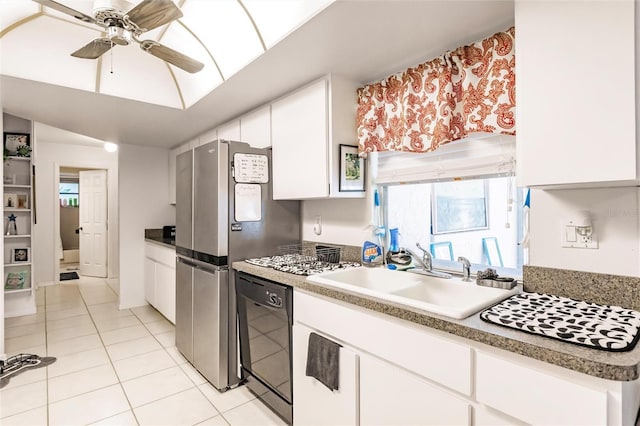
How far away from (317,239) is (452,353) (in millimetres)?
1573

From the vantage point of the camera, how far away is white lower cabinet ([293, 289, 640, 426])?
2.78 feet

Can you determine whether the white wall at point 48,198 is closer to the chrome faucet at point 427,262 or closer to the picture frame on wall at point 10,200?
the picture frame on wall at point 10,200

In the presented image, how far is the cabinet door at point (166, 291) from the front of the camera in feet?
10.8

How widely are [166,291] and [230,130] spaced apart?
1859 mm

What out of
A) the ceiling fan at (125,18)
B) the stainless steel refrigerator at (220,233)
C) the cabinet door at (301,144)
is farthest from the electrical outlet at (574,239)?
the ceiling fan at (125,18)

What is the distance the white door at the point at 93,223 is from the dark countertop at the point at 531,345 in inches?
246

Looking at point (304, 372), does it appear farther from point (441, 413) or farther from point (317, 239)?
point (317, 239)

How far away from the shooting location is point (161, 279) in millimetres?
3629

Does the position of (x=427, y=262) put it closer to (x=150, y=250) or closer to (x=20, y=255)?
(x=150, y=250)

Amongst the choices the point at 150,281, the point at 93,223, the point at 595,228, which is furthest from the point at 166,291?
the point at 93,223

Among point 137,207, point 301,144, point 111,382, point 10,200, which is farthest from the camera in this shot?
point 137,207

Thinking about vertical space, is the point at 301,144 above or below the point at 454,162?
above

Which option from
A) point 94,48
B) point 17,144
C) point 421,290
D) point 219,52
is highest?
point 219,52

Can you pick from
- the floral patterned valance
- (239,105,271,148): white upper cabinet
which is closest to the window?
the floral patterned valance
